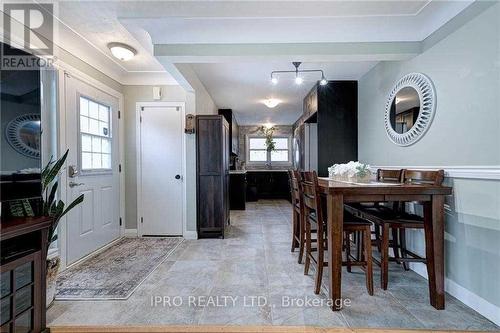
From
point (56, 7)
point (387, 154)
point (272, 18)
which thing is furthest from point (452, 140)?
point (56, 7)

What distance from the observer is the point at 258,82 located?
13.9 feet

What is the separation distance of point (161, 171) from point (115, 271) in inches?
63.3

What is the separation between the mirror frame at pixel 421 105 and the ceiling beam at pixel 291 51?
0.26 metres

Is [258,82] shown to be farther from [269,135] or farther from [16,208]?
[269,135]

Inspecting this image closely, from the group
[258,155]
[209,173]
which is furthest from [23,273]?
[258,155]

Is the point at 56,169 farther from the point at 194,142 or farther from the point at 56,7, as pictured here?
the point at 194,142

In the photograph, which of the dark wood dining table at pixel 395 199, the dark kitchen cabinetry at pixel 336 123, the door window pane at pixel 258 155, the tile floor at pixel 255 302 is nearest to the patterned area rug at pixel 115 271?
the tile floor at pixel 255 302

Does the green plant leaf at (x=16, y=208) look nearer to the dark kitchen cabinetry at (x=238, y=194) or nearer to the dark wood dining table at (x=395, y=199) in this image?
the dark wood dining table at (x=395, y=199)

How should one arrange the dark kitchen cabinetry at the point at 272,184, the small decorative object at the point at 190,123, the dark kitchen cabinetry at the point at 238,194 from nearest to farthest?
the small decorative object at the point at 190,123
the dark kitchen cabinetry at the point at 238,194
the dark kitchen cabinetry at the point at 272,184

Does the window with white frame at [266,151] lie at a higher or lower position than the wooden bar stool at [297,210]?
higher

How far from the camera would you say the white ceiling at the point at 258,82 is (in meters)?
3.51

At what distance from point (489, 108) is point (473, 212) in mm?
770

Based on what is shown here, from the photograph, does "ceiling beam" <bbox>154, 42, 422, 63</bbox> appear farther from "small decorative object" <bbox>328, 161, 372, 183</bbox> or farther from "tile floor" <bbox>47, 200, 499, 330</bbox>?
"tile floor" <bbox>47, 200, 499, 330</bbox>

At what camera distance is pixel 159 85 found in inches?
152
